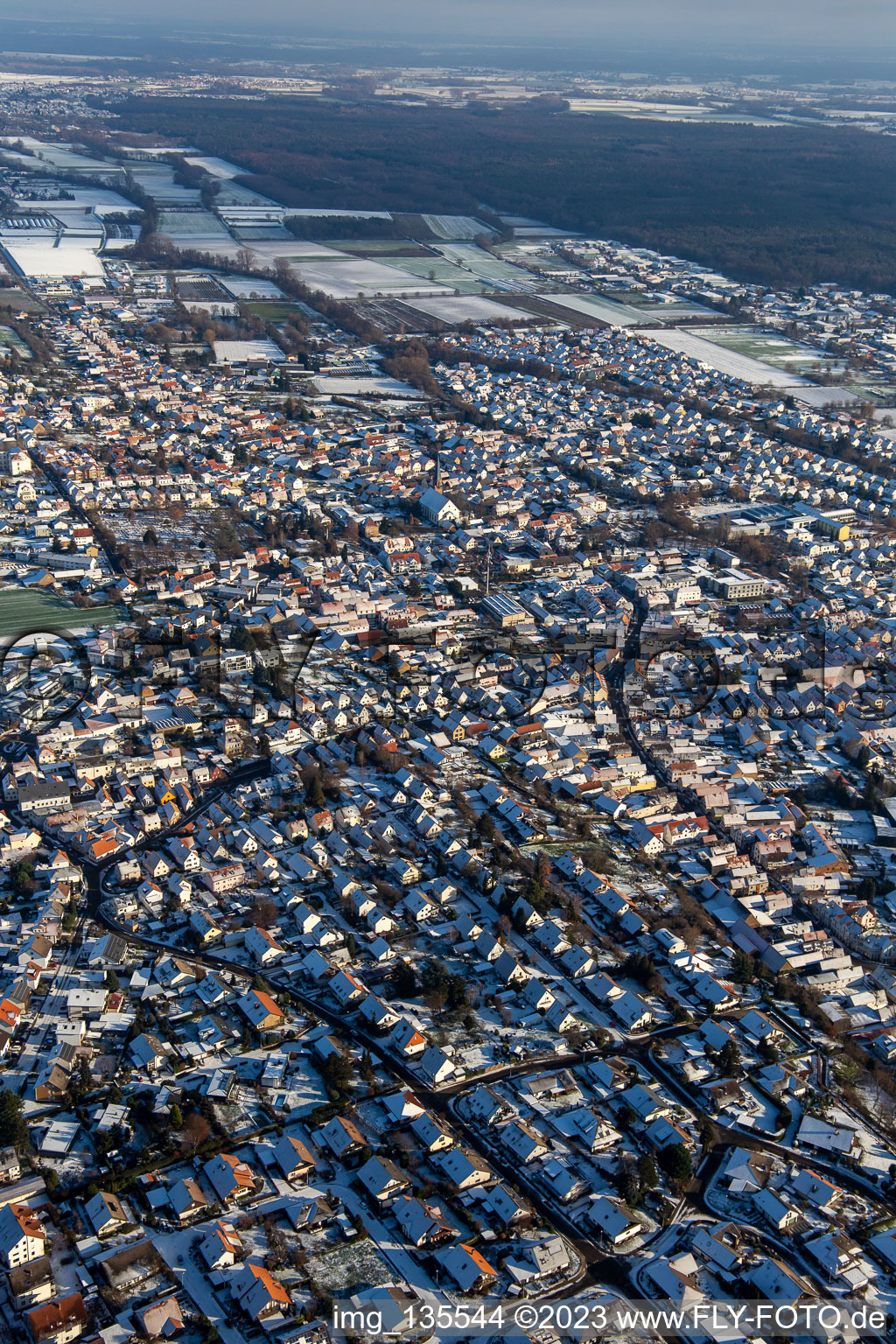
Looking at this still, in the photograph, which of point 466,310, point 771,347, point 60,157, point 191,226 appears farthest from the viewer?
point 60,157

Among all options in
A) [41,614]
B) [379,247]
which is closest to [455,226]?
[379,247]

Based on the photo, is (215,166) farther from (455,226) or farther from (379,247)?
(379,247)

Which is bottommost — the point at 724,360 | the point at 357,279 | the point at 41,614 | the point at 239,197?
the point at 41,614

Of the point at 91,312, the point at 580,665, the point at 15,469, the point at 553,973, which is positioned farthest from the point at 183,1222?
the point at 91,312

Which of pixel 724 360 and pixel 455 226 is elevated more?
pixel 455 226

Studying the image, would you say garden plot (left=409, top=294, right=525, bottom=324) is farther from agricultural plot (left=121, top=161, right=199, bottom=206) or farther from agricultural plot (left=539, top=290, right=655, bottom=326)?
agricultural plot (left=121, top=161, right=199, bottom=206)

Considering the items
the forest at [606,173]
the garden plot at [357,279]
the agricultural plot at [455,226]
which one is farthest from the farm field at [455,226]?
the garden plot at [357,279]

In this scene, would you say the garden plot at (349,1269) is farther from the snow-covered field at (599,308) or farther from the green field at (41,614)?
the snow-covered field at (599,308)

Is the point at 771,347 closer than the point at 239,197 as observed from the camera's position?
Yes

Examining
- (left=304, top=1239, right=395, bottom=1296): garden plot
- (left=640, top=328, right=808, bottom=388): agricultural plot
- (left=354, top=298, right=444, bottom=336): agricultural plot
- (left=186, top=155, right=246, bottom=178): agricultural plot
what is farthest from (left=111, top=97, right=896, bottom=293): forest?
(left=304, top=1239, right=395, bottom=1296): garden plot
